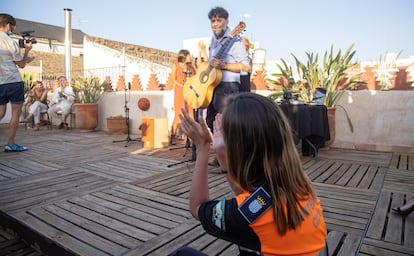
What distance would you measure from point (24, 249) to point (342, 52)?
4925 mm

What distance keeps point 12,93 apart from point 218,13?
311cm

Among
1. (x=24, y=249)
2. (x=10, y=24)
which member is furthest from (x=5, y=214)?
(x=10, y=24)

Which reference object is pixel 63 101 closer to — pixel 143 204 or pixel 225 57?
pixel 225 57

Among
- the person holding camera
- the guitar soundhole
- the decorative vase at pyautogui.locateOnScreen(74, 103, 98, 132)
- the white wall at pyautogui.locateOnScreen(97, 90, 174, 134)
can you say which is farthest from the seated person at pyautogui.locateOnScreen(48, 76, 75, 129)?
the guitar soundhole

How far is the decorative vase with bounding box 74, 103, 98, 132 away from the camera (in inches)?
284

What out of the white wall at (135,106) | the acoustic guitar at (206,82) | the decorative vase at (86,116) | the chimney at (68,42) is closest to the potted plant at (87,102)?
the decorative vase at (86,116)

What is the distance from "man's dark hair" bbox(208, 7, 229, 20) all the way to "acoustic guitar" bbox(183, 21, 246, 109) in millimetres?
191

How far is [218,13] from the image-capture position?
11.3ft

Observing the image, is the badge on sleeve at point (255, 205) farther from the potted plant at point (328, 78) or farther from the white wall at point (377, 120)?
the white wall at point (377, 120)

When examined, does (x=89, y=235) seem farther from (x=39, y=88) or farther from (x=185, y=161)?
(x=39, y=88)

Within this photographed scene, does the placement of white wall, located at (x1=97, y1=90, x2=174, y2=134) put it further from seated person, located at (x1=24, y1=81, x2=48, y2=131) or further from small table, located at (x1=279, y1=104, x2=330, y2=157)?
small table, located at (x1=279, y1=104, x2=330, y2=157)

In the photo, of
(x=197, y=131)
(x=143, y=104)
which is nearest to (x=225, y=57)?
(x=197, y=131)

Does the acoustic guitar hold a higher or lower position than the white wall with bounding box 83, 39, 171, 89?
lower

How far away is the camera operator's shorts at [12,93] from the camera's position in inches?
167
